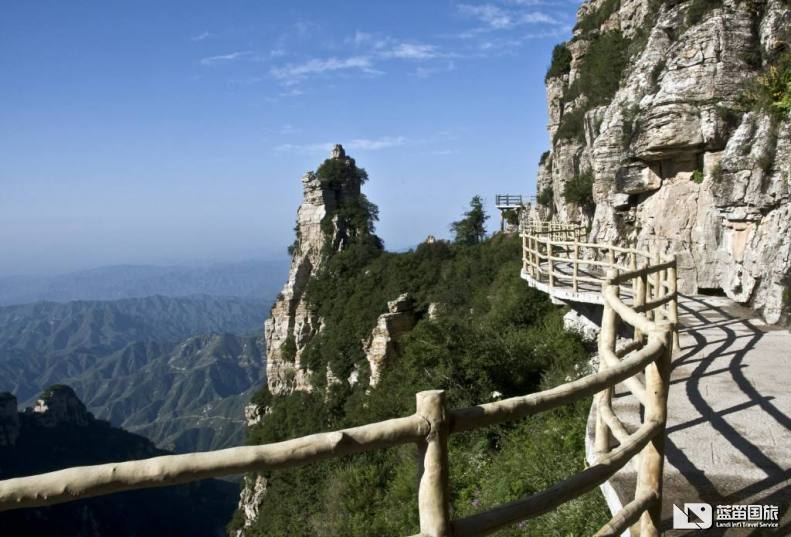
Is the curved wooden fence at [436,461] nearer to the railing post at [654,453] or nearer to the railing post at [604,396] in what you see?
the railing post at [654,453]

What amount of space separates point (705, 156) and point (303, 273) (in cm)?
4657

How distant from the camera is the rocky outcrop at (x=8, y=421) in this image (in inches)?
2886

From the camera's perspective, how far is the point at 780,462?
13.8ft

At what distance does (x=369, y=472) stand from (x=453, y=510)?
15.1ft

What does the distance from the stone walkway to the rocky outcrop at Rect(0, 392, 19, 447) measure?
86971 millimetres

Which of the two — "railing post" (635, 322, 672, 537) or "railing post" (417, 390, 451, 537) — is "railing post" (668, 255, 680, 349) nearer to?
"railing post" (635, 322, 672, 537)

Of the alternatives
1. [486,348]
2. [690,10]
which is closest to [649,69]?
[690,10]

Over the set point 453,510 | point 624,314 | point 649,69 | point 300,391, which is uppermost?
point 649,69

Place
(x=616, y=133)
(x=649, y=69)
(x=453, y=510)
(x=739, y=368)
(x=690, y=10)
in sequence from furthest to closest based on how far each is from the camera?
(x=616, y=133) < (x=649, y=69) < (x=690, y=10) < (x=453, y=510) < (x=739, y=368)

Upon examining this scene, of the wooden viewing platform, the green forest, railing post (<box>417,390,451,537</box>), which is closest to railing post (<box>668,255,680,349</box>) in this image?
the wooden viewing platform

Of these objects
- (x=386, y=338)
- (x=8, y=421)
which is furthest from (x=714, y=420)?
(x=8, y=421)

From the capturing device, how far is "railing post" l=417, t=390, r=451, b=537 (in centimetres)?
220

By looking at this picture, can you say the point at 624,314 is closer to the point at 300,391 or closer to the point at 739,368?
the point at 739,368

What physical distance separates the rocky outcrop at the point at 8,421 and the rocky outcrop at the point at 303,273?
134 ft
